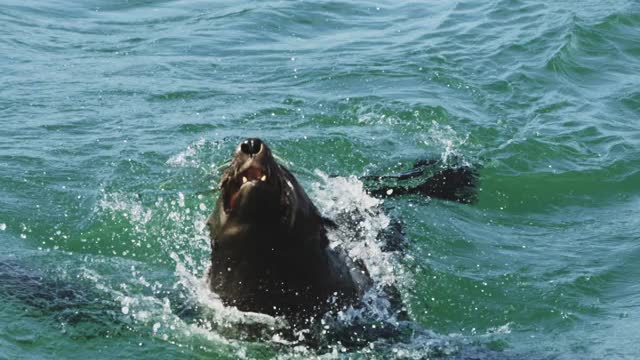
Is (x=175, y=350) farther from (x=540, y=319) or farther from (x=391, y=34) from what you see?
(x=391, y=34)

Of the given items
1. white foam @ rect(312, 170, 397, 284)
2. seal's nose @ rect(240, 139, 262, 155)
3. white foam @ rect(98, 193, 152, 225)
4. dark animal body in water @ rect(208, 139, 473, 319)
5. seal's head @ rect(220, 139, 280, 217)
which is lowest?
white foam @ rect(98, 193, 152, 225)

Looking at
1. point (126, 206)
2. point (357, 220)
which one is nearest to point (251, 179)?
point (357, 220)

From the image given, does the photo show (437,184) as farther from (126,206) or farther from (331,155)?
(126,206)

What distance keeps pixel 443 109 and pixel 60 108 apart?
147 inches

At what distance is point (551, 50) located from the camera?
1298 cm

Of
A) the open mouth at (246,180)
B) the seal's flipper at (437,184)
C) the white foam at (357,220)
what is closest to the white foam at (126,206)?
the white foam at (357,220)

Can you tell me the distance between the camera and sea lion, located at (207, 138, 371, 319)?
4.66m

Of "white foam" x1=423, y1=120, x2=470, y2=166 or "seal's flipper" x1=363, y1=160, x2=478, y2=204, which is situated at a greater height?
"white foam" x1=423, y1=120, x2=470, y2=166

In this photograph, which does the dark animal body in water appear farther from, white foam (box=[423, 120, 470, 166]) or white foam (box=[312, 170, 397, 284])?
white foam (box=[423, 120, 470, 166])

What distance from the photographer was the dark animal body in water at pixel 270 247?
4668 millimetres

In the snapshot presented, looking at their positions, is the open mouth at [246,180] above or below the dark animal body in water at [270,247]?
above

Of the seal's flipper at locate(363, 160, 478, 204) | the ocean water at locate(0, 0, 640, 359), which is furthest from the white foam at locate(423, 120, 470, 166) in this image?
the seal's flipper at locate(363, 160, 478, 204)

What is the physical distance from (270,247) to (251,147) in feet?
2.05

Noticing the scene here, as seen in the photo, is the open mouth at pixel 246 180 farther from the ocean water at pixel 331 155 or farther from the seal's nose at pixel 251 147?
the ocean water at pixel 331 155
